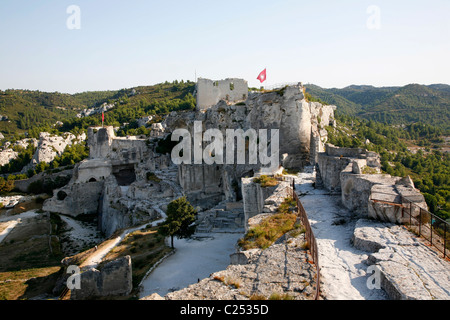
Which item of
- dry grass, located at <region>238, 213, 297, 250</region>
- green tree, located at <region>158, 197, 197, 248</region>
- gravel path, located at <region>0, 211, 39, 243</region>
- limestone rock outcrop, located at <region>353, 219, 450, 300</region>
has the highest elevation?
limestone rock outcrop, located at <region>353, 219, 450, 300</region>

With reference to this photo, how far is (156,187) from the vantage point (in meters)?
30.4

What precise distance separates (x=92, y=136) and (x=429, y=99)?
103 m

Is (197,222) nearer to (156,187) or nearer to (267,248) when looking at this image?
(156,187)

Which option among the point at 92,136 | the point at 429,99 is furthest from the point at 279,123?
the point at 429,99

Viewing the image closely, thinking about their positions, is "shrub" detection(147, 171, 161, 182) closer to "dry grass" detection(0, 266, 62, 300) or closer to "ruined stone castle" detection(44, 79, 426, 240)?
"ruined stone castle" detection(44, 79, 426, 240)

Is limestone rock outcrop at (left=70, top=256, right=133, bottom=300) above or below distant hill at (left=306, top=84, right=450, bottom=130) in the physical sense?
below

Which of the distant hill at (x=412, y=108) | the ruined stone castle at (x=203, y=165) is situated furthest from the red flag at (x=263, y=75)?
the distant hill at (x=412, y=108)

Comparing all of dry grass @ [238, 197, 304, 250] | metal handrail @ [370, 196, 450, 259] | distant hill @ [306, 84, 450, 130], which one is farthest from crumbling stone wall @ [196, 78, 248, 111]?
distant hill @ [306, 84, 450, 130]

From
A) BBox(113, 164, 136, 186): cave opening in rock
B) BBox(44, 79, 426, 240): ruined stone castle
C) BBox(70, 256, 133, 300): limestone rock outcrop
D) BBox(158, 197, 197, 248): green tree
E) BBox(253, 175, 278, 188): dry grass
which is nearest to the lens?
BBox(70, 256, 133, 300): limestone rock outcrop

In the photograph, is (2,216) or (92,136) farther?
(92,136)

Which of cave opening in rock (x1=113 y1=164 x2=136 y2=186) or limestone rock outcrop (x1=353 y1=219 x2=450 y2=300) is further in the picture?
cave opening in rock (x1=113 y1=164 x2=136 y2=186)

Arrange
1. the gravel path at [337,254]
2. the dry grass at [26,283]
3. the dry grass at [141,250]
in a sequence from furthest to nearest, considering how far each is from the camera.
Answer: the dry grass at [26,283] < the dry grass at [141,250] < the gravel path at [337,254]

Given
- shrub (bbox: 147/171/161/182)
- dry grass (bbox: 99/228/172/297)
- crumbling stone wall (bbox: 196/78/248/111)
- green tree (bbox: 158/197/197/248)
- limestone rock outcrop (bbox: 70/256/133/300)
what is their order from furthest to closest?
shrub (bbox: 147/171/161/182), crumbling stone wall (bbox: 196/78/248/111), green tree (bbox: 158/197/197/248), dry grass (bbox: 99/228/172/297), limestone rock outcrop (bbox: 70/256/133/300)

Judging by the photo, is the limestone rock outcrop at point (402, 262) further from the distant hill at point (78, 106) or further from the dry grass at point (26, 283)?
the distant hill at point (78, 106)
